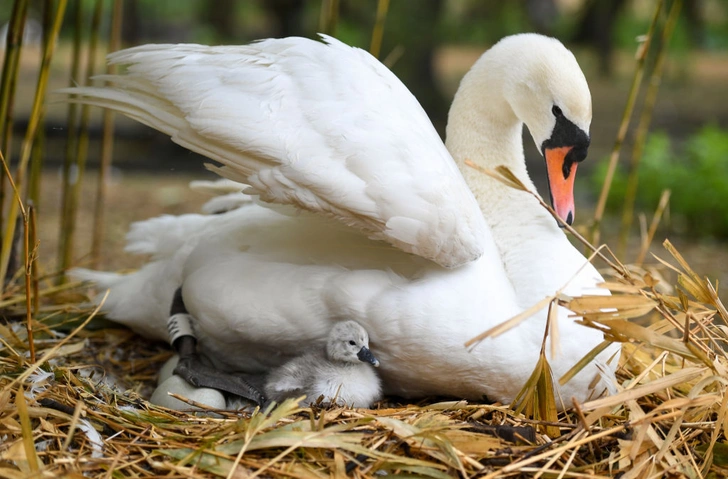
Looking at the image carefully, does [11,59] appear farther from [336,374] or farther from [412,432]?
[412,432]

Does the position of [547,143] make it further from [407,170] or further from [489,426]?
[489,426]

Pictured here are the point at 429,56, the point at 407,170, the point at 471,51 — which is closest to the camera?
the point at 407,170

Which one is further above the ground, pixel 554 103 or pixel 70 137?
pixel 554 103

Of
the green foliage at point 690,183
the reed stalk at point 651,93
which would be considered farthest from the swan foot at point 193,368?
the green foliage at point 690,183

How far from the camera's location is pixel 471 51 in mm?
7371

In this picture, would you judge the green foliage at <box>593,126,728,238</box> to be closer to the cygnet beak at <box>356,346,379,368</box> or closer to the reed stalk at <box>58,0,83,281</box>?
the reed stalk at <box>58,0,83,281</box>

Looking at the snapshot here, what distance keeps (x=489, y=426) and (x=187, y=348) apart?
2.94 ft

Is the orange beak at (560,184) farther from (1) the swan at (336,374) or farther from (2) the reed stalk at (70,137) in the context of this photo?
(2) the reed stalk at (70,137)

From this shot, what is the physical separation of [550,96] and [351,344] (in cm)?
80

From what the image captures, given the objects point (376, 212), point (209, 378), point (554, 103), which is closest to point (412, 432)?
point (376, 212)

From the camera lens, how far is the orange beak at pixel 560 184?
6.98 feet

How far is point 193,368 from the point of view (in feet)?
7.32

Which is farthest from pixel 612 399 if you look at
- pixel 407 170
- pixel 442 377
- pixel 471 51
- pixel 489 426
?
pixel 471 51

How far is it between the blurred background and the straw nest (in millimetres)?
1272
